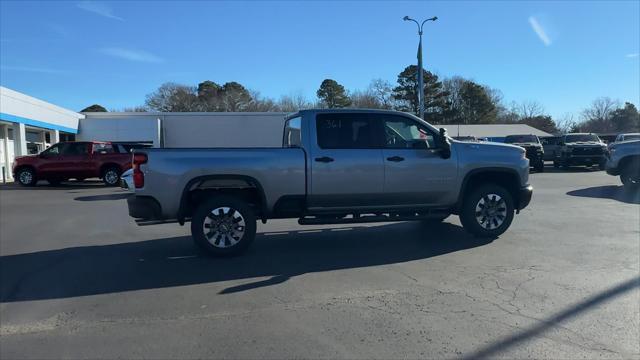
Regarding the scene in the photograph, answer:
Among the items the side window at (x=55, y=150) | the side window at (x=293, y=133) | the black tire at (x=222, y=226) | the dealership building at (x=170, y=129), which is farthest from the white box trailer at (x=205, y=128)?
the black tire at (x=222, y=226)

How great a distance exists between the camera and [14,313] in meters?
4.97

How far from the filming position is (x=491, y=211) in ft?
26.5

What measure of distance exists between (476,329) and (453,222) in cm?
562

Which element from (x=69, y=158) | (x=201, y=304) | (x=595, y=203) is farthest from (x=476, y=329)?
(x=69, y=158)

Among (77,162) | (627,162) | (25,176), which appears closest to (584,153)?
(627,162)

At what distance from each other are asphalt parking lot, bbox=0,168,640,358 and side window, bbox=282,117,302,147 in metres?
1.62

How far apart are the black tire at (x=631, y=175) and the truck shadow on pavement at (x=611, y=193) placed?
248mm

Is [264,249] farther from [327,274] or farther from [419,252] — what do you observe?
[419,252]

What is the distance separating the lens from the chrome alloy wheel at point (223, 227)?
696 centimetres

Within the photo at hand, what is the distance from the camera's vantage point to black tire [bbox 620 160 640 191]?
49.6ft

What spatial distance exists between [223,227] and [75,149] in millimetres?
16880

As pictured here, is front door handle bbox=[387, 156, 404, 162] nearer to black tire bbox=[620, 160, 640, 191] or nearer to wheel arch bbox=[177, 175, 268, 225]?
wheel arch bbox=[177, 175, 268, 225]

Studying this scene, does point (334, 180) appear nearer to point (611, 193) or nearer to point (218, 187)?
point (218, 187)

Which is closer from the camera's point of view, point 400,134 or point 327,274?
point 327,274
